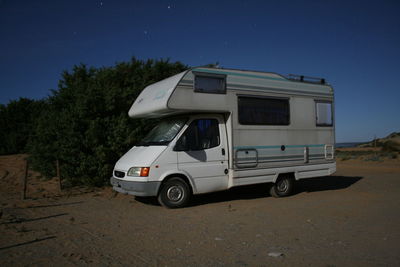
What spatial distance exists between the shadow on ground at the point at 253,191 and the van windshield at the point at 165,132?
163 centimetres

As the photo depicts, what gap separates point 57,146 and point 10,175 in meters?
5.49

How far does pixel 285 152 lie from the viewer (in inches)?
349

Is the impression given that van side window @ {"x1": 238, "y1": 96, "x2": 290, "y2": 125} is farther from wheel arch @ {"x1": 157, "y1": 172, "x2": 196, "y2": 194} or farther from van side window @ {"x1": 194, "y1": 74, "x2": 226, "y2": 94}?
wheel arch @ {"x1": 157, "y1": 172, "x2": 196, "y2": 194}

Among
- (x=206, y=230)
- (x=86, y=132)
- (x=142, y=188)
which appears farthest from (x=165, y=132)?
(x=86, y=132)

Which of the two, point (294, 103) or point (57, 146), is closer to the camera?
point (294, 103)

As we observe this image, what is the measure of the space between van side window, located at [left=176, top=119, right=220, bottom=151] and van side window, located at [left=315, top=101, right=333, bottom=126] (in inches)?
141

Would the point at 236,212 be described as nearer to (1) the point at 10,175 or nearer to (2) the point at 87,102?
(2) the point at 87,102

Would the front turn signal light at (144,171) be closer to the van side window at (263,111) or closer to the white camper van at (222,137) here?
the white camper van at (222,137)

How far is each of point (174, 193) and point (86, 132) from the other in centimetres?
431

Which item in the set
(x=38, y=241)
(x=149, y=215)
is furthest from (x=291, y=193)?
(x=38, y=241)

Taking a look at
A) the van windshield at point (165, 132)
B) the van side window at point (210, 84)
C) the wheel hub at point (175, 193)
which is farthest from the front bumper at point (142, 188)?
the van side window at point (210, 84)

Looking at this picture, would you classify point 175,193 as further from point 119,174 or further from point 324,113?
point 324,113

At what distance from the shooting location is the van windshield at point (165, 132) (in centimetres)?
766

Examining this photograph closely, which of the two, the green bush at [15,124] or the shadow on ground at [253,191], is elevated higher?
the green bush at [15,124]
